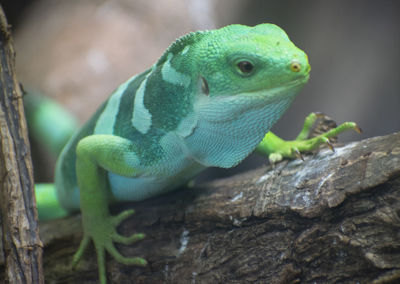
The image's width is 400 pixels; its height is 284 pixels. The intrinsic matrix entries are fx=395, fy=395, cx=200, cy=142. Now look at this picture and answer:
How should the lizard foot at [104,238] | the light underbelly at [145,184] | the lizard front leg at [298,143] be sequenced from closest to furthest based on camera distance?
1. the lizard front leg at [298,143]
2. the lizard foot at [104,238]
3. the light underbelly at [145,184]

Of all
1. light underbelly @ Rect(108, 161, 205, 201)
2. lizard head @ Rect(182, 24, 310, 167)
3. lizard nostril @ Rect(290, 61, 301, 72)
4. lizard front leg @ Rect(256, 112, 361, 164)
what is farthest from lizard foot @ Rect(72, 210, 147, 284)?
lizard nostril @ Rect(290, 61, 301, 72)

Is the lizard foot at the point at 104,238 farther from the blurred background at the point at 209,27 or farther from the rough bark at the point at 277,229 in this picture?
the blurred background at the point at 209,27

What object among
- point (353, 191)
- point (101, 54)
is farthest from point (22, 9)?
point (353, 191)

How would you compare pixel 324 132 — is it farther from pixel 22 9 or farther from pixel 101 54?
pixel 22 9

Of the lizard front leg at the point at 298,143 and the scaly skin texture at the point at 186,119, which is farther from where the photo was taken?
the lizard front leg at the point at 298,143

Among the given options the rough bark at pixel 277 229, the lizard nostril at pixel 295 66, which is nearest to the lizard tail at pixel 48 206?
the rough bark at pixel 277 229

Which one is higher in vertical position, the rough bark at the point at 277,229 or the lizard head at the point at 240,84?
the lizard head at the point at 240,84

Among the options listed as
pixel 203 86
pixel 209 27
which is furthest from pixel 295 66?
pixel 209 27
